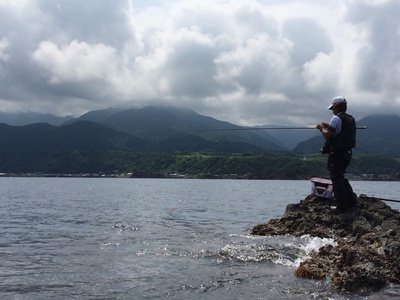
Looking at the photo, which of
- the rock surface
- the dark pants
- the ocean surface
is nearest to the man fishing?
the dark pants

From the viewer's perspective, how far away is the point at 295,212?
21.8 m

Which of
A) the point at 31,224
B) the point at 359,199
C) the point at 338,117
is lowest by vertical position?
the point at 31,224

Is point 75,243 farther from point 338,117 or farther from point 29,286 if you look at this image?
point 338,117

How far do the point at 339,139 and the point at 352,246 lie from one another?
18.1 ft

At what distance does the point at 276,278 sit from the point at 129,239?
906 cm

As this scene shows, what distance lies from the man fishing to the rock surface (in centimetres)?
187

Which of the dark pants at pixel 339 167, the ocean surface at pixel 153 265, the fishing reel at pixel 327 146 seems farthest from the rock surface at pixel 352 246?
the fishing reel at pixel 327 146

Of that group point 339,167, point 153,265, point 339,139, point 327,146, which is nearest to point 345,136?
point 339,139

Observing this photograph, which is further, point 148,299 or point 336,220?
point 336,220

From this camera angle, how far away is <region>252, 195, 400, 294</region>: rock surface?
34.2 ft

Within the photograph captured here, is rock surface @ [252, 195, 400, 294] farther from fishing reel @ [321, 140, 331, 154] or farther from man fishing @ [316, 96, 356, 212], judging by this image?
fishing reel @ [321, 140, 331, 154]

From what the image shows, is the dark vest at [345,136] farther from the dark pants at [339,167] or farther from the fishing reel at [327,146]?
the dark pants at [339,167]

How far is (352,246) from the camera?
488 inches

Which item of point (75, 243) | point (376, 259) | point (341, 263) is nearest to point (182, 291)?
point (341, 263)
